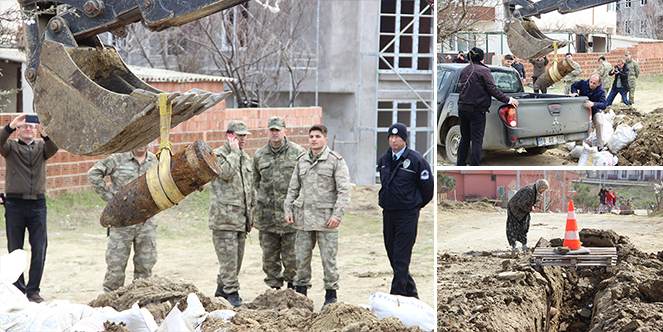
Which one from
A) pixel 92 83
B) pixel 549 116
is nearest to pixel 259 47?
pixel 549 116

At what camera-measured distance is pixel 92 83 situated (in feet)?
11.0

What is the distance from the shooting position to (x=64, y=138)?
3414 millimetres

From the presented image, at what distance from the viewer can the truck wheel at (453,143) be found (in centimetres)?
612

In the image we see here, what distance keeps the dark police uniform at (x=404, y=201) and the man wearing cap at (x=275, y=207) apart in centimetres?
124

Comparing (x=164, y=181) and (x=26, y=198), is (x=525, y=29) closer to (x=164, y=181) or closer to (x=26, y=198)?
(x=164, y=181)

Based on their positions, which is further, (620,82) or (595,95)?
(620,82)

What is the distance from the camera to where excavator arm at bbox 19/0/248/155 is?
10.8ft

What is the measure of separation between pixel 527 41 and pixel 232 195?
11.0 ft

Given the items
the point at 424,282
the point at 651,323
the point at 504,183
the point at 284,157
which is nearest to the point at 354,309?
the point at 504,183

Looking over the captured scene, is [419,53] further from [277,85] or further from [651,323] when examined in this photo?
[651,323]

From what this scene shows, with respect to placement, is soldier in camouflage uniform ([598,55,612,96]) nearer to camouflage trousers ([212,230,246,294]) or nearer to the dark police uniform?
the dark police uniform

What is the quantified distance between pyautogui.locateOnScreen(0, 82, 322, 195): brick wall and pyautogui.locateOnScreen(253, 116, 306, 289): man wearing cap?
3318mm

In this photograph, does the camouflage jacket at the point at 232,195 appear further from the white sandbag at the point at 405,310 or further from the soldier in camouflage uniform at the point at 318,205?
the white sandbag at the point at 405,310

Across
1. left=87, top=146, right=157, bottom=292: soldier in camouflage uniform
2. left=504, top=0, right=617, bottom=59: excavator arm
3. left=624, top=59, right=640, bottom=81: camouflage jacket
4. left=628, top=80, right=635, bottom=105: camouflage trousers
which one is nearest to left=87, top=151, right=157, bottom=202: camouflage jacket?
left=87, top=146, right=157, bottom=292: soldier in camouflage uniform
